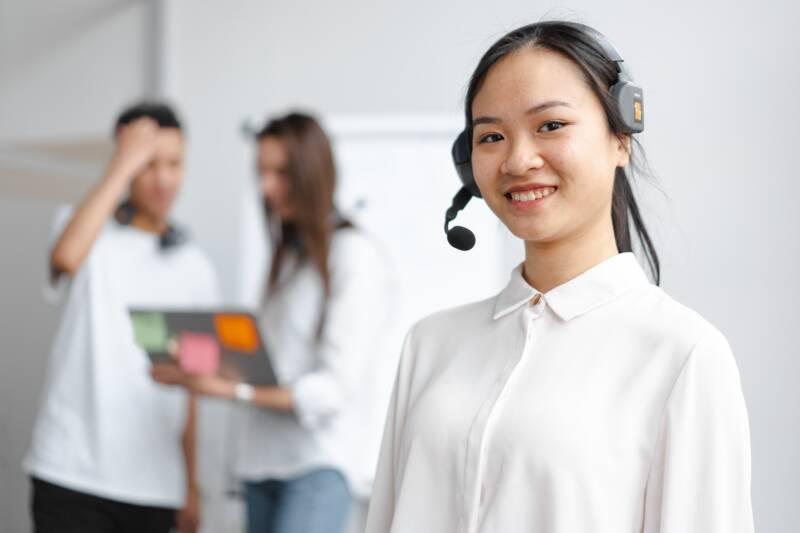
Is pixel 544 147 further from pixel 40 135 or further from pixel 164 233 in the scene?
pixel 40 135

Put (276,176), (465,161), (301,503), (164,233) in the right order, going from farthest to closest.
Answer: (164,233)
(276,176)
(301,503)
(465,161)

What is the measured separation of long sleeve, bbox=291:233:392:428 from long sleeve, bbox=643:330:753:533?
4.03 feet

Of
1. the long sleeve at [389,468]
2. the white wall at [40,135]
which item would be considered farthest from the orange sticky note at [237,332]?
the white wall at [40,135]

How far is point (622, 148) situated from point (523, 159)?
0.12m

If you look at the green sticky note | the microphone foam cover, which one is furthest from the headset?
the green sticky note

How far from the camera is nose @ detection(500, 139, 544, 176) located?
896 mm

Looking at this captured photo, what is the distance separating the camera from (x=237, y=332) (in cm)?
202

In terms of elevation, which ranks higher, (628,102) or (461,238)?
(628,102)

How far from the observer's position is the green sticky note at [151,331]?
6.61 feet

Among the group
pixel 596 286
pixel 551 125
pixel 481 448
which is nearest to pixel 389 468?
pixel 481 448

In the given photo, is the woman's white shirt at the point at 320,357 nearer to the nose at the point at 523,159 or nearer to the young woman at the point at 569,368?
the young woman at the point at 569,368

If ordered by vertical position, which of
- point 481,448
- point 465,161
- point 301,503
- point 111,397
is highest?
point 465,161

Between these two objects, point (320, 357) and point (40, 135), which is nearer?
point (320, 357)

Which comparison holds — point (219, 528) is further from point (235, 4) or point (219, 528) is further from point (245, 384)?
point (235, 4)
